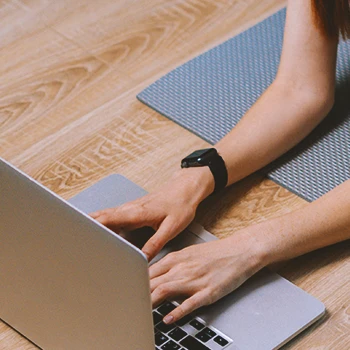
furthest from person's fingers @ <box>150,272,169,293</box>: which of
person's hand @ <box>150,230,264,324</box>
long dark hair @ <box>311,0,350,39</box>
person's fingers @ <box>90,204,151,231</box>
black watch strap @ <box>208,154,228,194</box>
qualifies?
long dark hair @ <box>311,0,350,39</box>

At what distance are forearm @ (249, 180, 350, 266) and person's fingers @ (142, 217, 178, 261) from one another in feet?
0.36

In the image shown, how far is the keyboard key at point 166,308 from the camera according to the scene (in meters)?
1.11

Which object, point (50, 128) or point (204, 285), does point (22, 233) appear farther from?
point (50, 128)

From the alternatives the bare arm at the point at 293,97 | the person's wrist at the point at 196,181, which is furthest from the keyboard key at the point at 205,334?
the bare arm at the point at 293,97

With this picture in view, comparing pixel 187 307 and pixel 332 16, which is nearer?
pixel 187 307

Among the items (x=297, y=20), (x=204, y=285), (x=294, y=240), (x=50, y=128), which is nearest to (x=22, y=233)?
(x=204, y=285)

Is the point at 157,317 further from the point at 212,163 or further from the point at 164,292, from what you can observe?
the point at 212,163

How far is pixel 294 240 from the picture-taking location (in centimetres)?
120

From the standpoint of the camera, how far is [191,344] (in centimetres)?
107

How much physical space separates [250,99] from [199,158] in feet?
0.79

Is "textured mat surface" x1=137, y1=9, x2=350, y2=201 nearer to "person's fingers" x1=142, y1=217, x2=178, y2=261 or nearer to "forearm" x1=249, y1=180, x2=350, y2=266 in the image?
"forearm" x1=249, y1=180, x2=350, y2=266

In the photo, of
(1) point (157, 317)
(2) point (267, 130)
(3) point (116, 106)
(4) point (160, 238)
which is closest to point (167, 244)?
(4) point (160, 238)

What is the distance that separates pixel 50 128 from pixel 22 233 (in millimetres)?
535

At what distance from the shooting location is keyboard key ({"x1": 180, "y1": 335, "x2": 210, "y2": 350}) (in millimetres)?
1069
